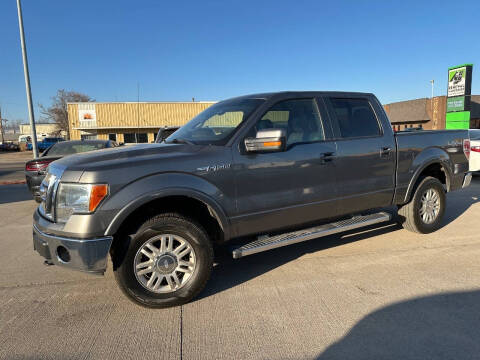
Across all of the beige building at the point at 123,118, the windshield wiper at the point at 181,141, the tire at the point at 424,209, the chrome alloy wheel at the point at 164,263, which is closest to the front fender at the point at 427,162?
the tire at the point at 424,209

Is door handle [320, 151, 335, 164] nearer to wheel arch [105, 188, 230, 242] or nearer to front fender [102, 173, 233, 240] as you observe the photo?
front fender [102, 173, 233, 240]

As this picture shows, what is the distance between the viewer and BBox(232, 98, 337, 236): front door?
3.51 m

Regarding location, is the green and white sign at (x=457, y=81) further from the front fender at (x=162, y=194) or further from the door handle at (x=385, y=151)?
the front fender at (x=162, y=194)

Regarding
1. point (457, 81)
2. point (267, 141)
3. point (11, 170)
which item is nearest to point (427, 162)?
point (267, 141)

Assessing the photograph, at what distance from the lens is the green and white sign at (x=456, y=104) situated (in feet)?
88.0

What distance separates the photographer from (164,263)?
3184 mm

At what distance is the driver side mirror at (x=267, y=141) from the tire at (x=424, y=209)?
2.69 metres

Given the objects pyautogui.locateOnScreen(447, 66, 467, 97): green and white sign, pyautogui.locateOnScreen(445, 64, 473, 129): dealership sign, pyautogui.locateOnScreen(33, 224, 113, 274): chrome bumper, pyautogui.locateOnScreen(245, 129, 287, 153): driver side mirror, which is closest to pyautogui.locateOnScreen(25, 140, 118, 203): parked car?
pyautogui.locateOnScreen(33, 224, 113, 274): chrome bumper

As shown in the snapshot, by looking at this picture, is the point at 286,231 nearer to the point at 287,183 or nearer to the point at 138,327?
the point at 287,183

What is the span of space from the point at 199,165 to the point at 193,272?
3.33 ft

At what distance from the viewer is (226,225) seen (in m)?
3.45

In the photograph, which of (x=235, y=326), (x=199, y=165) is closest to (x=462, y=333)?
(x=235, y=326)

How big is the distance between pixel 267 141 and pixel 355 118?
5.87 ft

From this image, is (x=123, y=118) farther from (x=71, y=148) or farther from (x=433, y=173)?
(x=433, y=173)
